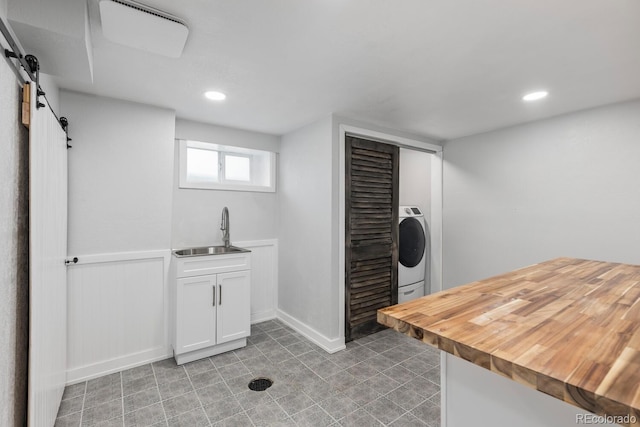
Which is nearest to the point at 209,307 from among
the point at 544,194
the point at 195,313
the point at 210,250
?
the point at 195,313

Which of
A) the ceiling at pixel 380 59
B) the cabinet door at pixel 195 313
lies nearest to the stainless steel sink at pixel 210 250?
the cabinet door at pixel 195 313

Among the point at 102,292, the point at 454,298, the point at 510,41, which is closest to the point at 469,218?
the point at 510,41

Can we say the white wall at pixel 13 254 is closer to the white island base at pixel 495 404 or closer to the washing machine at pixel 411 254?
the white island base at pixel 495 404

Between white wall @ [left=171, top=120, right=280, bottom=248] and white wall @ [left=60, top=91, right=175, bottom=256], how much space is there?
350 mm

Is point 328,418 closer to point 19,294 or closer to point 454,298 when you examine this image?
point 454,298

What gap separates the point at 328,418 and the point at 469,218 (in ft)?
8.92

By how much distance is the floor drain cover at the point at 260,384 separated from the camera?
215 centimetres

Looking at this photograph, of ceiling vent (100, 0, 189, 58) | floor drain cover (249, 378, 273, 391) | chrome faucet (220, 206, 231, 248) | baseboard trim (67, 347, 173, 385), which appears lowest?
floor drain cover (249, 378, 273, 391)

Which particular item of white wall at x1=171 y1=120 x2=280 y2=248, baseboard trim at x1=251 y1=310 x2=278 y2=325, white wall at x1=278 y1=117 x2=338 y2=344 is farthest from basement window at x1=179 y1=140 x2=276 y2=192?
baseboard trim at x1=251 y1=310 x2=278 y2=325

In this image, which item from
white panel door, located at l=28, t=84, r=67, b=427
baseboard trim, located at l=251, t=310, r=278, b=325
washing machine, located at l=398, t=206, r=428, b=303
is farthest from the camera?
washing machine, located at l=398, t=206, r=428, b=303

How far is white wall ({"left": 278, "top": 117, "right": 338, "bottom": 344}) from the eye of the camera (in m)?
2.78

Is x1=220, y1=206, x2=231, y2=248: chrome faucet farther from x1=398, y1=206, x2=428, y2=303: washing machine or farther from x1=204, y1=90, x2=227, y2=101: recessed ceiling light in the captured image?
x1=398, y1=206, x2=428, y2=303: washing machine

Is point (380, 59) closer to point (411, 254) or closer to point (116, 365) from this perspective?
point (411, 254)

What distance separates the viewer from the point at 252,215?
11.3ft
